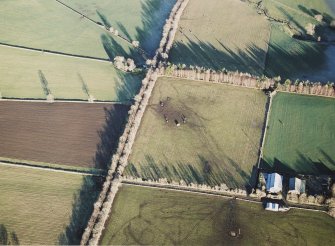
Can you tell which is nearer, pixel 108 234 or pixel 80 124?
pixel 108 234

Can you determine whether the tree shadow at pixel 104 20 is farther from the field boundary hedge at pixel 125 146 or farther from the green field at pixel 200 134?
the green field at pixel 200 134

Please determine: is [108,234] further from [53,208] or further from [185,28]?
[185,28]

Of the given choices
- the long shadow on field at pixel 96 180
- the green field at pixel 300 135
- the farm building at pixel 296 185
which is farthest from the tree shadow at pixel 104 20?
the farm building at pixel 296 185

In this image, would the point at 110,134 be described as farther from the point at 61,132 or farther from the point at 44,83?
the point at 44,83

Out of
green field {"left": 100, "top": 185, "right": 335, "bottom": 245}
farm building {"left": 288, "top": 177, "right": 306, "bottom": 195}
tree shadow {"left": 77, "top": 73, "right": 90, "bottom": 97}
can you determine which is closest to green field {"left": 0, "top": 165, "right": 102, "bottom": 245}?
green field {"left": 100, "top": 185, "right": 335, "bottom": 245}

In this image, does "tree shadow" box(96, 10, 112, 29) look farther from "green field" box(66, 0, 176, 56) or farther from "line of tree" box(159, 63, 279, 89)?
"line of tree" box(159, 63, 279, 89)

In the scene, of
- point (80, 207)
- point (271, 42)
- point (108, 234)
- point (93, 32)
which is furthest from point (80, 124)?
point (271, 42)
